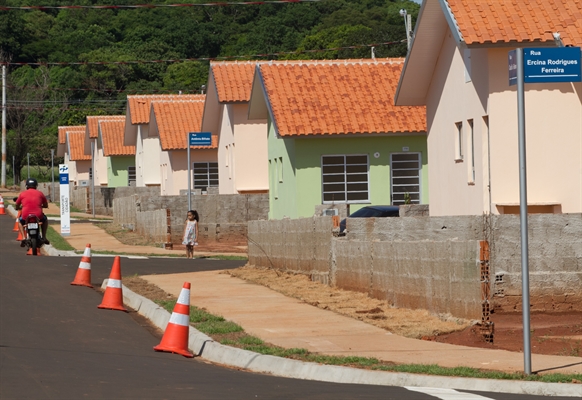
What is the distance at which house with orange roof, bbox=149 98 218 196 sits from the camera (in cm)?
4869

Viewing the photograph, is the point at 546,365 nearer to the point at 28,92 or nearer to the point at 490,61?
the point at 490,61

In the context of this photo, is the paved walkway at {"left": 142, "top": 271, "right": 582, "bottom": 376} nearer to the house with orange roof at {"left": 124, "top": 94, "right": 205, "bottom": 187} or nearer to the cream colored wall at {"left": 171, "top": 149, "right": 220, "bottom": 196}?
the cream colored wall at {"left": 171, "top": 149, "right": 220, "bottom": 196}

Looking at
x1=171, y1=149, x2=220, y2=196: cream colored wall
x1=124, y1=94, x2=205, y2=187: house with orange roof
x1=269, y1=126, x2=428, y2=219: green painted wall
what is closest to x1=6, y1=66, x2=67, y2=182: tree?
x1=124, y1=94, x2=205, y2=187: house with orange roof

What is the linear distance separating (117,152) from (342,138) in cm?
3784

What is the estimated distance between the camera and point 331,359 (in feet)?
36.7

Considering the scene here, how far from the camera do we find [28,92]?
335 ft

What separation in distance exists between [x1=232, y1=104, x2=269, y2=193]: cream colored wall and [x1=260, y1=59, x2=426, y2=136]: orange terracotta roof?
6053 mm

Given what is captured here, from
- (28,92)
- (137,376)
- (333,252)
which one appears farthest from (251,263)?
(28,92)

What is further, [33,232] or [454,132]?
[33,232]

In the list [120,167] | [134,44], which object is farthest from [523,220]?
[134,44]

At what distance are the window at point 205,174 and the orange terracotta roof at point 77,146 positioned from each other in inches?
1361

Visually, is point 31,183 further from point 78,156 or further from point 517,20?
point 78,156

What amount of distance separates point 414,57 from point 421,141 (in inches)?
358

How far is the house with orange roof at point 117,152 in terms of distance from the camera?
67875 millimetres
